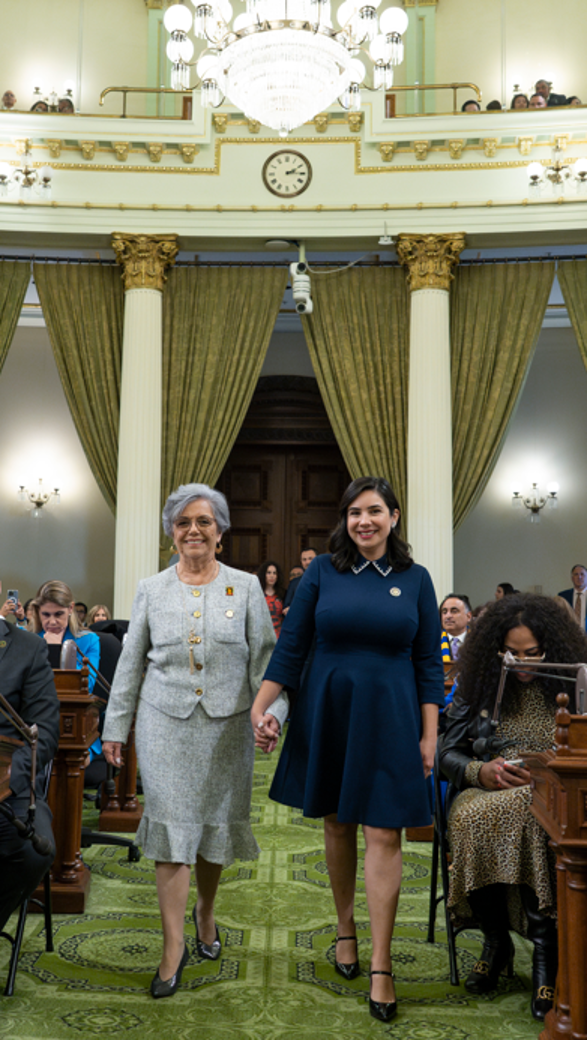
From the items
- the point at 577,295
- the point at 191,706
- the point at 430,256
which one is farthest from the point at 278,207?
the point at 191,706

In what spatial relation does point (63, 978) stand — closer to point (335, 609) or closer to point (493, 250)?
point (335, 609)

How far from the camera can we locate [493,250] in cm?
1040

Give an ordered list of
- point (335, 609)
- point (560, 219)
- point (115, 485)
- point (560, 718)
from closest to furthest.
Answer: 1. point (560, 718)
2. point (335, 609)
3. point (560, 219)
4. point (115, 485)

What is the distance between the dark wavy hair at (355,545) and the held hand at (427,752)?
559 mm

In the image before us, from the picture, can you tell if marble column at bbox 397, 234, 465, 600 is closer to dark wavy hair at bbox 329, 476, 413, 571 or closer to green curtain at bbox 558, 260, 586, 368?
green curtain at bbox 558, 260, 586, 368

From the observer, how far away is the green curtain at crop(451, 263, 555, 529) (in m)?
9.73

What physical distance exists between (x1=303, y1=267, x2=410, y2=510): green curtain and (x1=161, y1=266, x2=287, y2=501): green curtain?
575 millimetres

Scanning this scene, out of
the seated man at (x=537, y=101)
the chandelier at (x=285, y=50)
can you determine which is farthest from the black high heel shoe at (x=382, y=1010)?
the seated man at (x=537, y=101)

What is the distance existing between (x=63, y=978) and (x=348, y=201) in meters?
7.99

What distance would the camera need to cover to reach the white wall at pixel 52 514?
482 inches

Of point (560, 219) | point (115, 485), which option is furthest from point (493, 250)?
point (115, 485)

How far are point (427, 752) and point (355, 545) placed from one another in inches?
27.8

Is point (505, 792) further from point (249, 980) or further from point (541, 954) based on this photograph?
point (249, 980)

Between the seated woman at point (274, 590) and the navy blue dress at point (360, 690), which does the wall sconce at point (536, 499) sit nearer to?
the seated woman at point (274, 590)
